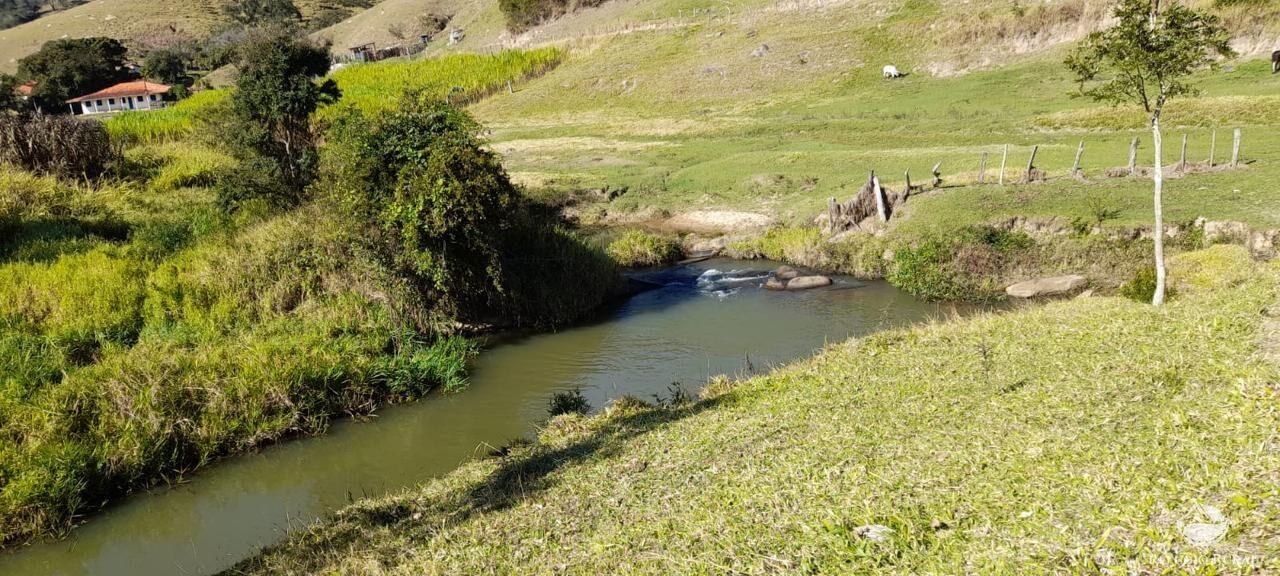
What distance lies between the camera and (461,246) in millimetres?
17484

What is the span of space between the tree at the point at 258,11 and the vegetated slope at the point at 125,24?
301cm

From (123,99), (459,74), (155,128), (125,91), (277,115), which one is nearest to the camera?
(277,115)

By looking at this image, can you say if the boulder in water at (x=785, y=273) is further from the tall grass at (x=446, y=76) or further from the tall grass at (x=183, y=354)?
the tall grass at (x=446, y=76)

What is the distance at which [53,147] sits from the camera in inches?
910

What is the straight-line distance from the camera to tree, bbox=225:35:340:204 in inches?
926

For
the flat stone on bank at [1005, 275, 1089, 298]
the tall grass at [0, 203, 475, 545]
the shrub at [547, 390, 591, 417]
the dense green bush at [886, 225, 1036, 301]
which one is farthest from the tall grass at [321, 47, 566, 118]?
the shrub at [547, 390, 591, 417]

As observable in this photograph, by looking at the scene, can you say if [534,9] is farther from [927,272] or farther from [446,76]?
[927,272]

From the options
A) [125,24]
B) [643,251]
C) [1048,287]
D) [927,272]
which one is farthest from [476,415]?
[125,24]

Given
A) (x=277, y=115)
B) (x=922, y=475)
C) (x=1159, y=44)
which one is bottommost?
(x=922, y=475)

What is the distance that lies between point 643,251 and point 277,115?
13.2m

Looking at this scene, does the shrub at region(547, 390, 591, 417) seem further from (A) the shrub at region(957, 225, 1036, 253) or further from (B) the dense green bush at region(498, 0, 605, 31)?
(B) the dense green bush at region(498, 0, 605, 31)

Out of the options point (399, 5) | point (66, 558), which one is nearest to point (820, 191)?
point (66, 558)

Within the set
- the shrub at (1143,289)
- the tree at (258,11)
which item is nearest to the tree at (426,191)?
the shrub at (1143,289)

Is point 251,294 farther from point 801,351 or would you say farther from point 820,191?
point 820,191
